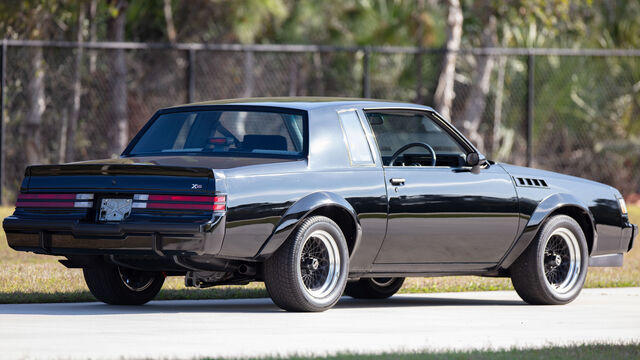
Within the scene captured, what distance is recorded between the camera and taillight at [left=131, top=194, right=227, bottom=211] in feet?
29.0

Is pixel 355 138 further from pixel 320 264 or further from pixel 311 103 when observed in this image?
pixel 320 264

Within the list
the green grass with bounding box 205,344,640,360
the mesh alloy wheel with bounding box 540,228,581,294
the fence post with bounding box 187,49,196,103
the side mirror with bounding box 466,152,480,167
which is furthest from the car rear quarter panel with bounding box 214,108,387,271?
the fence post with bounding box 187,49,196,103

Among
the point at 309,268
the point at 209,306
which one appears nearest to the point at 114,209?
the point at 309,268

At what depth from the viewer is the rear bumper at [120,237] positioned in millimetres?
8812

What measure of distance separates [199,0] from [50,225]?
22204 mm

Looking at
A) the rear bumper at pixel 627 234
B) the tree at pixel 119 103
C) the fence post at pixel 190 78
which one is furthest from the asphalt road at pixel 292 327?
the tree at pixel 119 103

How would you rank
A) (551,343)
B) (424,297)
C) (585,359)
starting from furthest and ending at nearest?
(424,297)
(551,343)
(585,359)

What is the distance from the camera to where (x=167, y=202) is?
353 inches

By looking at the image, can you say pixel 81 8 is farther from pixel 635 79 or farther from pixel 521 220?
pixel 521 220

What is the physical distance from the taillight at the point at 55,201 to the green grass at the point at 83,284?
1.13 metres

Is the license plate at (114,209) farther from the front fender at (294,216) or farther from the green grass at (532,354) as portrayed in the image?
the green grass at (532,354)

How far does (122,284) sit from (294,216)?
169 cm

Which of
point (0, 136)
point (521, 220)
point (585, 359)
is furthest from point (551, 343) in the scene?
point (0, 136)

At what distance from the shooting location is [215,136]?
1020 centimetres
